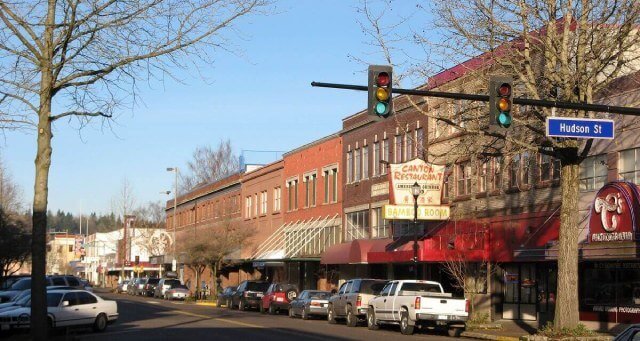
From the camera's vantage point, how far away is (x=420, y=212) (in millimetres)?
37156

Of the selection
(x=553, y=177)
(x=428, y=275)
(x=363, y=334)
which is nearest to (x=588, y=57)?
(x=553, y=177)

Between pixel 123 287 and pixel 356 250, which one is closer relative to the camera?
pixel 356 250

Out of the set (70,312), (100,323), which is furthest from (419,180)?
(70,312)

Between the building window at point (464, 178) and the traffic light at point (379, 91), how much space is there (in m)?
21.5

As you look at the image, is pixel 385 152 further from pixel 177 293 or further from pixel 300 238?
pixel 177 293

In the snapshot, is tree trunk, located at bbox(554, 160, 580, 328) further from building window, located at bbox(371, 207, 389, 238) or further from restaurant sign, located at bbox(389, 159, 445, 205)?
building window, located at bbox(371, 207, 389, 238)

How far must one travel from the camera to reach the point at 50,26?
16.7m

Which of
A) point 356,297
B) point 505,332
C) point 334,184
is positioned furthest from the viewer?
point 334,184

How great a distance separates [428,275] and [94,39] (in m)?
27.1

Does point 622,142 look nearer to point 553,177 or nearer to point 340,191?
point 553,177

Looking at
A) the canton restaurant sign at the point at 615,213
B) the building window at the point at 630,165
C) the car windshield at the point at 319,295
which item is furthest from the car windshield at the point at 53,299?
the building window at the point at 630,165

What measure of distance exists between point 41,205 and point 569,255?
14.2 metres

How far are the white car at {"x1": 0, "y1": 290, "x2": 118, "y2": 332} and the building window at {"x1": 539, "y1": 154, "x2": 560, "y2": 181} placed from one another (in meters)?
16.0

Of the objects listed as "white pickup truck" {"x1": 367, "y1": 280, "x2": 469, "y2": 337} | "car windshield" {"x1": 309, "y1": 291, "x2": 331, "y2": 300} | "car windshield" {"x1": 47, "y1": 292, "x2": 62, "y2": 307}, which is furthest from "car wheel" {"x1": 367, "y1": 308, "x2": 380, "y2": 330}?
"car windshield" {"x1": 47, "y1": 292, "x2": 62, "y2": 307}
